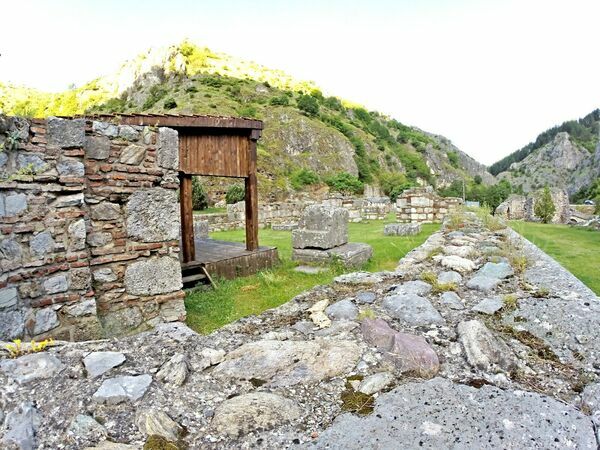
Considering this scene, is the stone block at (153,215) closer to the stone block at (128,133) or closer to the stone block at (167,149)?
the stone block at (167,149)

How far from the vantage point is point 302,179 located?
128ft

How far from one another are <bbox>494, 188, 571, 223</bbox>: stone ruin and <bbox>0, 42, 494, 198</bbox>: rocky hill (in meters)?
18.3

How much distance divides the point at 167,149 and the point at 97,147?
0.76 metres

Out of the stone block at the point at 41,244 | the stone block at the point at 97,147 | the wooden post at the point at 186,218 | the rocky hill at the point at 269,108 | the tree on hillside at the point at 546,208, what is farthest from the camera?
the rocky hill at the point at 269,108

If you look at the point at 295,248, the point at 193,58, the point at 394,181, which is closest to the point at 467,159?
the point at 394,181

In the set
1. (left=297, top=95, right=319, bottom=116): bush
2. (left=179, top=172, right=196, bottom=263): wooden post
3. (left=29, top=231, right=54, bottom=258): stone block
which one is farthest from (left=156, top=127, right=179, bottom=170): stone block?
(left=297, top=95, right=319, bottom=116): bush

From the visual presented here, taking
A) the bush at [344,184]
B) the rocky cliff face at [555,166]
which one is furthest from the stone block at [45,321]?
the rocky cliff face at [555,166]

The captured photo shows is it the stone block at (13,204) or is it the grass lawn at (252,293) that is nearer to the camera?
the stone block at (13,204)

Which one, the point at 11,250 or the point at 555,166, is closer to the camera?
the point at 11,250

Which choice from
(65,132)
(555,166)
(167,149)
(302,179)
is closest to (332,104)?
(302,179)

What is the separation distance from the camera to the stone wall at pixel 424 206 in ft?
52.2

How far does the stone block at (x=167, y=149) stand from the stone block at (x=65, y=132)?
841mm

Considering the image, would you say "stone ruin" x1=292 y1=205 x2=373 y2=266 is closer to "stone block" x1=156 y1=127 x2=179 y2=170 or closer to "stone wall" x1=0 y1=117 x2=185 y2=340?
"stone wall" x1=0 y1=117 x2=185 y2=340

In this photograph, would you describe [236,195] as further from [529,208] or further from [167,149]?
[167,149]
